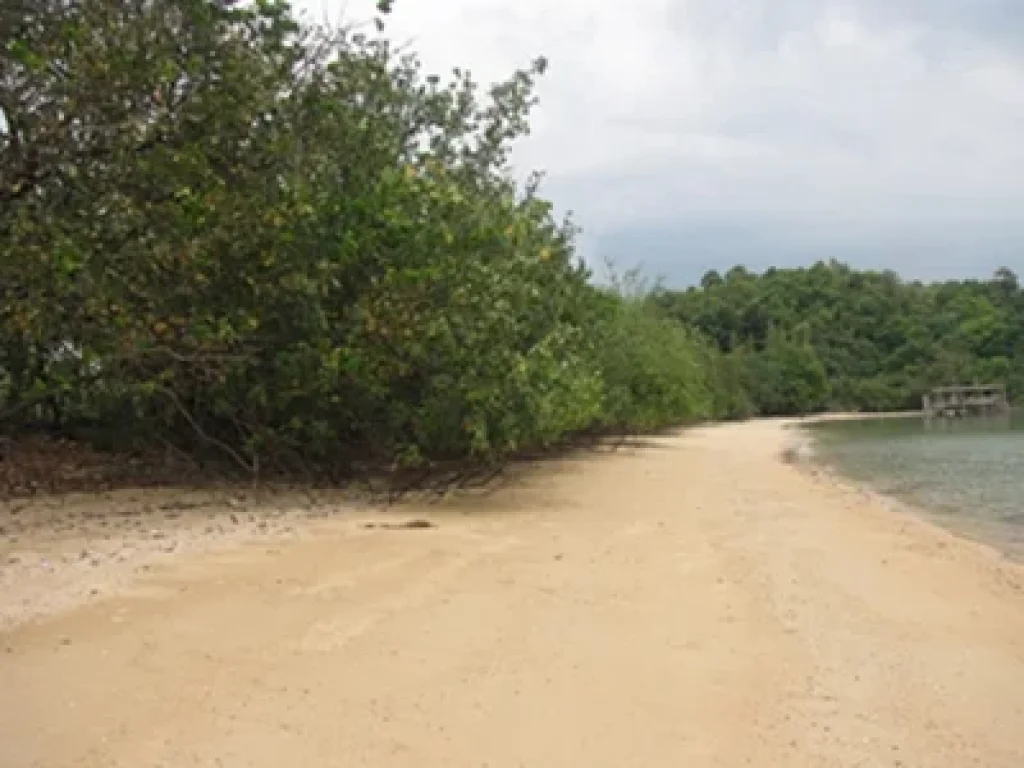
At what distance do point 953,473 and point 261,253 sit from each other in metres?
21.1

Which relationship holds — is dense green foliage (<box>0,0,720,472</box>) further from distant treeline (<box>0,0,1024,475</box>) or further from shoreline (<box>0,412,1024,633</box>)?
shoreline (<box>0,412,1024,633</box>)

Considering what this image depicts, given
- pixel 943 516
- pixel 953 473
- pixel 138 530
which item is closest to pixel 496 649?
pixel 138 530

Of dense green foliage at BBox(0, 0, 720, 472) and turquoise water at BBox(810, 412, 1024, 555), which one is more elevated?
dense green foliage at BBox(0, 0, 720, 472)

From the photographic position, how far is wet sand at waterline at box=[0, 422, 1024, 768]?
527cm

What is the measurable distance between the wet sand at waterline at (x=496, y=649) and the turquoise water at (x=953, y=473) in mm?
4780

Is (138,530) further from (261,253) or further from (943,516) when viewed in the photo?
(943,516)

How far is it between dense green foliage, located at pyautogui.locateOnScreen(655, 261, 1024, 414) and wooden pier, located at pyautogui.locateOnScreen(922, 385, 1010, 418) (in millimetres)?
2428

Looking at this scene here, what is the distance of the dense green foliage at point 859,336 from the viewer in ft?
306

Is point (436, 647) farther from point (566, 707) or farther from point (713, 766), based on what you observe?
point (713, 766)

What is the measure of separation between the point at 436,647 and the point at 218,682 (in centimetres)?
153

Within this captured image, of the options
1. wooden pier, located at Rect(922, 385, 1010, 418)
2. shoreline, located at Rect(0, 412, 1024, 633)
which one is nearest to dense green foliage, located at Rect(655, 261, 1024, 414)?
wooden pier, located at Rect(922, 385, 1010, 418)

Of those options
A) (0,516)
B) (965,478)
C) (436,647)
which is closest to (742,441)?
(965,478)

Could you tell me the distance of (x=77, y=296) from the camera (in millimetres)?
9578

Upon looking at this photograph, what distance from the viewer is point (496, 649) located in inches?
277
